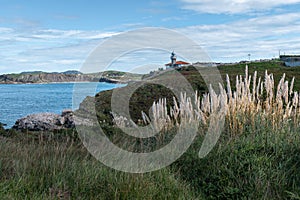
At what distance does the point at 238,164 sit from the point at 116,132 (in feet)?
10.3

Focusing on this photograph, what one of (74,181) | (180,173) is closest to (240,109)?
(180,173)

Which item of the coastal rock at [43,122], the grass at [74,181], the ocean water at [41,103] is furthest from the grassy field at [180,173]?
the coastal rock at [43,122]

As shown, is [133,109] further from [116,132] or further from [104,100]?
[116,132]

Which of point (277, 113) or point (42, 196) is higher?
point (277, 113)

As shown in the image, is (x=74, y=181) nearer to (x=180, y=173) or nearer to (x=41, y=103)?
(x=180, y=173)

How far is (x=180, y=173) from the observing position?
5984 mm

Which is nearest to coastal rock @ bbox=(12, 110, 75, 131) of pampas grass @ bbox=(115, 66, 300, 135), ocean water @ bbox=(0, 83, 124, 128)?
ocean water @ bbox=(0, 83, 124, 128)

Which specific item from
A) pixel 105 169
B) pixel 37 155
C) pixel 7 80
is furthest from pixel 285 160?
pixel 7 80

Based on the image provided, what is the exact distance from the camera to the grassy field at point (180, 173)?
16.5 ft

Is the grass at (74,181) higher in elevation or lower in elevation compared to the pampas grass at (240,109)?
lower

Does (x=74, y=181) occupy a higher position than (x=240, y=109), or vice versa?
(x=240, y=109)

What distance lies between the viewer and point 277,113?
723 centimetres

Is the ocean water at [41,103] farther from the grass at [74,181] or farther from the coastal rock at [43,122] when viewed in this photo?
the grass at [74,181]

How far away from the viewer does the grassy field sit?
5.03m
